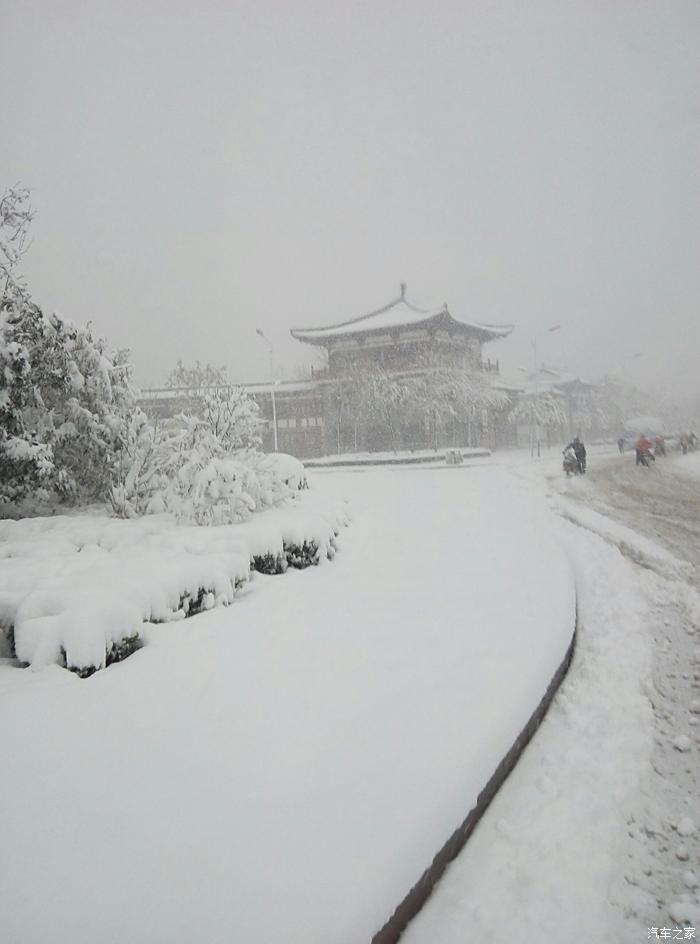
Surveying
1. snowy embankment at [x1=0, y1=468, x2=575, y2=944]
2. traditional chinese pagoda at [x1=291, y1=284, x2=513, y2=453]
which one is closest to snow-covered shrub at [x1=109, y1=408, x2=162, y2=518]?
snowy embankment at [x1=0, y1=468, x2=575, y2=944]

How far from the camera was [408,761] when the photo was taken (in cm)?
221

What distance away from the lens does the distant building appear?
1095 inches

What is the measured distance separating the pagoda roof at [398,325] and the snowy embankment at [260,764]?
87.7 ft

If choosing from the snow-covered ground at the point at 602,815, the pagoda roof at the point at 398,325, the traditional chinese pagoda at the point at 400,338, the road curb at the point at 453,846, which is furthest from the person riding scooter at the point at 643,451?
the road curb at the point at 453,846

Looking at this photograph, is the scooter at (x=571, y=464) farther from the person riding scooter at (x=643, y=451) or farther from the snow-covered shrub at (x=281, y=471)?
the snow-covered shrub at (x=281, y=471)

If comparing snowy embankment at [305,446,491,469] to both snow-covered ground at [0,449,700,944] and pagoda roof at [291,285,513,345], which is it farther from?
snow-covered ground at [0,449,700,944]

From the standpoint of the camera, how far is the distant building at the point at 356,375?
27.8 meters

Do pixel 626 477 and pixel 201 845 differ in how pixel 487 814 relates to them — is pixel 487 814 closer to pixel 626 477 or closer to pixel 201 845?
pixel 201 845

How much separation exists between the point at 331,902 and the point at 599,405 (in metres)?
50.2

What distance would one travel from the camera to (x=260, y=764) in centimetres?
207

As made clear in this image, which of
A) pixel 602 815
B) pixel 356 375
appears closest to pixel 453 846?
pixel 602 815

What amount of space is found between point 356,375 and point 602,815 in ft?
85.9

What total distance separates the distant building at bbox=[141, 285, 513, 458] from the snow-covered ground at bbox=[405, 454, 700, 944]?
925 inches

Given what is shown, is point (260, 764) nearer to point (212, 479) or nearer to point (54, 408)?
point (212, 479)
